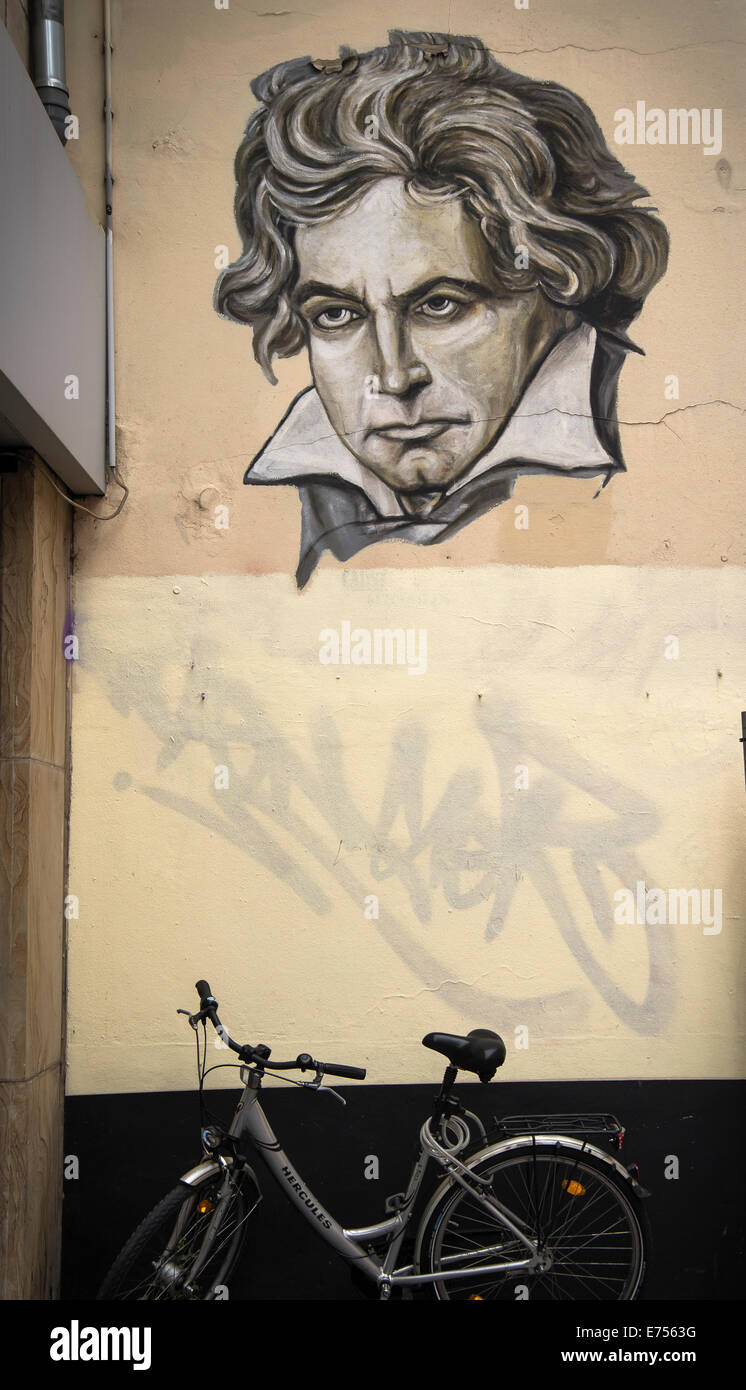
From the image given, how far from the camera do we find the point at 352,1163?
394cm

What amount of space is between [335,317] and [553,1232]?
347cm

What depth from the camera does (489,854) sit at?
4137mm

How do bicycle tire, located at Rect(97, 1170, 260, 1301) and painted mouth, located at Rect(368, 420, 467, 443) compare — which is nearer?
bicycle tire, located at Rect(97, 1170, 260, 1301)

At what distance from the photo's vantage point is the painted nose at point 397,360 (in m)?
4.36

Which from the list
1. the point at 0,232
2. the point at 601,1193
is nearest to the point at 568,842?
the point at 601,1193

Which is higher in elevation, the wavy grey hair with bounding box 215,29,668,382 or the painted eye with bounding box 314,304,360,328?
the wavy grey hair with bounding box 215,29,668,382

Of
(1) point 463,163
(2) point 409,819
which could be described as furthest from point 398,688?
(1) point 463,163

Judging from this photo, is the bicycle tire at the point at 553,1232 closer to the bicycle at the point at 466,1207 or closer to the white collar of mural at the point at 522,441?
the bicycle at the point at 466,1207

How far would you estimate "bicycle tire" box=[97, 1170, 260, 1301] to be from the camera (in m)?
3.25

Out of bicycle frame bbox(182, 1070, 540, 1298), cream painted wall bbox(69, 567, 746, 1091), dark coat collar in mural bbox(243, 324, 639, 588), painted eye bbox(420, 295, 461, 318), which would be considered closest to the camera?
bicycle frame bbox(182, 1070, 540, 1298)

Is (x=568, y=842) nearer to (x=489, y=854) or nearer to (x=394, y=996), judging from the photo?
(x=489, y=854)

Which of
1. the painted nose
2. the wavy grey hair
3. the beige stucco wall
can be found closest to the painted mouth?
the painted nose

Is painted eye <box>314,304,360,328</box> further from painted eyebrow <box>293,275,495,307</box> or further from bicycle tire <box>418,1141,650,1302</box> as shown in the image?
bicycle tire <box>418,1141,650,1302</box>
